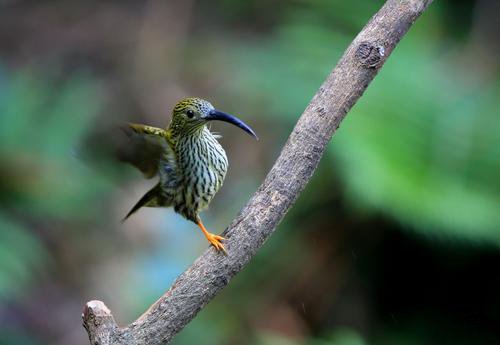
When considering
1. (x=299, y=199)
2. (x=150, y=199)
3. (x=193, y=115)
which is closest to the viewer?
(x=193, y=115)

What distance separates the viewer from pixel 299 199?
6531 mm

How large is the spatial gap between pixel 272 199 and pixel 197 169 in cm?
113

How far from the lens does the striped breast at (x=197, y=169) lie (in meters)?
4.15

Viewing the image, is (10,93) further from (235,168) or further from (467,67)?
(467,67)

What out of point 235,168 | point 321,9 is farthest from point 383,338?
point 321,9

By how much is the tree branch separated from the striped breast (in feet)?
3.38

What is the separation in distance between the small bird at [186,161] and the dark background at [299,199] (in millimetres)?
265

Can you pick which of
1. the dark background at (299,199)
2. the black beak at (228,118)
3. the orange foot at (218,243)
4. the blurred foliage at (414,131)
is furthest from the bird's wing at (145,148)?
the blurred foliage at (414,131)

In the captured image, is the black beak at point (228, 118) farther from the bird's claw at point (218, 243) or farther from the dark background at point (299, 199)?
the bird's claw at point (218, 243)

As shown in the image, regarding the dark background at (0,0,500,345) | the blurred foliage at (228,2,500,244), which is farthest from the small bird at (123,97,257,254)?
the blurred foliage at (228,2,500,244)

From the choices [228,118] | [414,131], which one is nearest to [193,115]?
[228,118]

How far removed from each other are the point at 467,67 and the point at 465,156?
1.30m

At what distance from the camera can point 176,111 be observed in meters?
4.11

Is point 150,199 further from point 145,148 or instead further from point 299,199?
point 299,199
